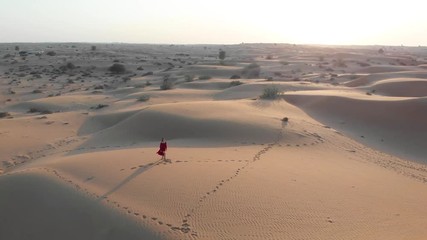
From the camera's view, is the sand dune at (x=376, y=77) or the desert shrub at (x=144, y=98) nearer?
the desert shrub at (x=144, y=98)

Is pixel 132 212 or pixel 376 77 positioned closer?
pixel 132 212

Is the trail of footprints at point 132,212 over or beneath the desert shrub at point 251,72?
beneath

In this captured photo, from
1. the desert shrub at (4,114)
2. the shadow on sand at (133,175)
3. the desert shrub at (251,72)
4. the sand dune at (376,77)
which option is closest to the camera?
the shadow on sand at (133,175)

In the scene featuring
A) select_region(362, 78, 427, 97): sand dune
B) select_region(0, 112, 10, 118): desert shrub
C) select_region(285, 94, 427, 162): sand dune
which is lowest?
select_region(0, 112, 10, 118): desert shrub

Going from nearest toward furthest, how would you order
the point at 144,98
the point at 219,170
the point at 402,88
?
the point at 219,170
the point at 144,98
the point at 402,88

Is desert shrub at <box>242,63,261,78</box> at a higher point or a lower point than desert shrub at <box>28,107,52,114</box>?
higher

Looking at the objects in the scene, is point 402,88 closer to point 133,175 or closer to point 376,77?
point 376,77

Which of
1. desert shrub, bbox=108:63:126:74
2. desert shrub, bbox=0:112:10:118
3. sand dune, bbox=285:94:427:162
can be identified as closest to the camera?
sand dune, bbox=285:94:427:162

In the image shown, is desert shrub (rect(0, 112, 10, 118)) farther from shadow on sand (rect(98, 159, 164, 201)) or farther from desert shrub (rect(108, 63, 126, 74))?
desert shrub (rect(108, 63, 126, 74))

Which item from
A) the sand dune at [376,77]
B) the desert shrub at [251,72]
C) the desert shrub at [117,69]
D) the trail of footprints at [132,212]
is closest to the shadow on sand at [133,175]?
the trail of footprints at [132,212]

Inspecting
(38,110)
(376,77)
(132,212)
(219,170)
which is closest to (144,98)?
(38,110)

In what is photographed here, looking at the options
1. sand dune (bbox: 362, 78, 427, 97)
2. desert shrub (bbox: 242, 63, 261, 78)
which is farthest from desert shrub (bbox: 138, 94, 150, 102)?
desert shrub (bbox: 242, 63, 261, 78)

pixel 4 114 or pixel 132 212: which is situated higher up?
pixel 132 212

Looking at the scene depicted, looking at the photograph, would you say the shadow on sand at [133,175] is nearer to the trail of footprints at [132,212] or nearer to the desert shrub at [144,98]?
the trail of footprints at [132,212]
